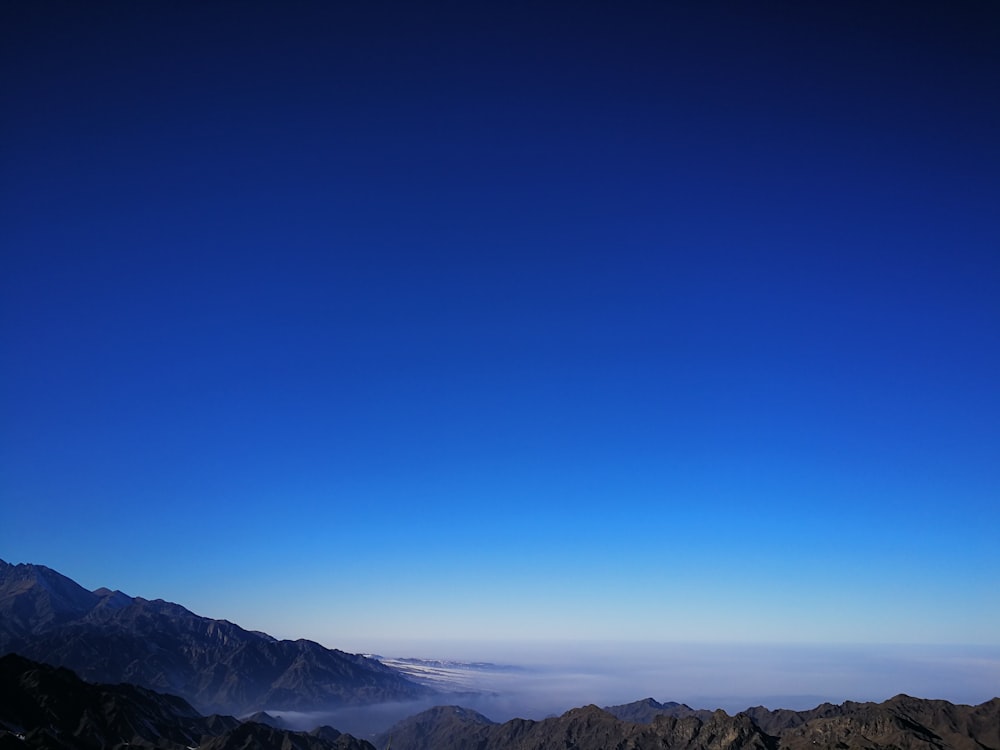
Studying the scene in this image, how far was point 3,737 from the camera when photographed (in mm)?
184625
